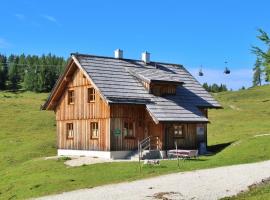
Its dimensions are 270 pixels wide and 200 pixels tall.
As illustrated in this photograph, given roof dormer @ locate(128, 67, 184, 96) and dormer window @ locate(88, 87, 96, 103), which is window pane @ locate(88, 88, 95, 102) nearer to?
dormer window @ locate(88, 87, 96, 103)

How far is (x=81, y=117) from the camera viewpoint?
152ft

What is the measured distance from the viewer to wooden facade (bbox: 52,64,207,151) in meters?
42.7

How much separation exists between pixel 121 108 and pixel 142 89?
3.46m

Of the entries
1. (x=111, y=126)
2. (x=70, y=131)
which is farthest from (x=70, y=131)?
(x=111, y=126)

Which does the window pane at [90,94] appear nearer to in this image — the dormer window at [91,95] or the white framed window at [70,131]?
the dormer window at [91,95]

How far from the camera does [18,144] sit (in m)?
55.7

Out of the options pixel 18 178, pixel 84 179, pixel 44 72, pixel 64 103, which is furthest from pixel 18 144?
pixel 44 72

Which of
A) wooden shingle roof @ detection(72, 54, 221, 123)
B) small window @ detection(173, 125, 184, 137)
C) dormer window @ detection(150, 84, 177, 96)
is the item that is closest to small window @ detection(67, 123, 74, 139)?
wooden shingle roof @ detection(72, 54, 221, 123)

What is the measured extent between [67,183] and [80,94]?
17856mm

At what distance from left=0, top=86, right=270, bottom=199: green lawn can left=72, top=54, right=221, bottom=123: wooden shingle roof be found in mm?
4587

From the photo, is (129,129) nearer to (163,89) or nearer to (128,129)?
(128,129)

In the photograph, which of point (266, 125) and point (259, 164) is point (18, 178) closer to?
point (259, 164)

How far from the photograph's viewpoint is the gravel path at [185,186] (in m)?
22.8

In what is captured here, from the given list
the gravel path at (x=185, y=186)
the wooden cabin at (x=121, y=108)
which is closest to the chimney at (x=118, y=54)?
the wooden cabin at (x=121, y=108)
